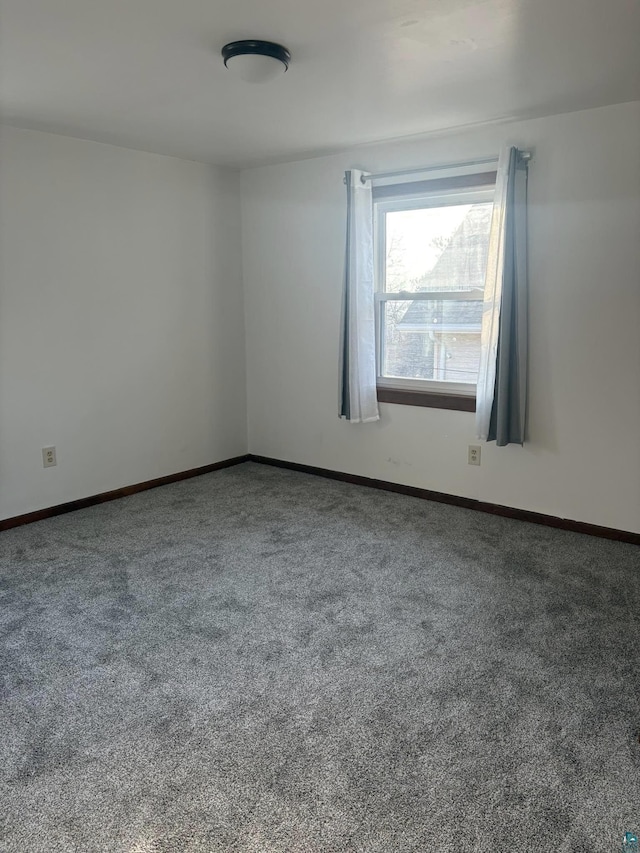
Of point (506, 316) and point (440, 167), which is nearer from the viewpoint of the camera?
point (506, 316)

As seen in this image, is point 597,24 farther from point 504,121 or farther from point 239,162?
point 239,162

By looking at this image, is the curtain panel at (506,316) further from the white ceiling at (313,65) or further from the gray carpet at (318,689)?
the gray carpet at (318,689)

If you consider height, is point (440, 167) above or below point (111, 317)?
above

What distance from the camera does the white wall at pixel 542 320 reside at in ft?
10.8

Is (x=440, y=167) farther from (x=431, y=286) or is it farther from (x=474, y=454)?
(x=474, y=454)

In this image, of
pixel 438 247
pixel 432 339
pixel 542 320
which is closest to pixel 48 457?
Answer: pixel 432 339

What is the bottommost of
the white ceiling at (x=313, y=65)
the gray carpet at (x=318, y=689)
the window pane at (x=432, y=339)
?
the gray carpet at (x=318, y=689)

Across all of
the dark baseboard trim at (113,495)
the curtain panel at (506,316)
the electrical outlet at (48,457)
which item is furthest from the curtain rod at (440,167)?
the electrical outlet at (48,457)

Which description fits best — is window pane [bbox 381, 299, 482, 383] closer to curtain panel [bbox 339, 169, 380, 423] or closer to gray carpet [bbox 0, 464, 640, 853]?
curtain panel [bbox 339, 169, 380, 423]

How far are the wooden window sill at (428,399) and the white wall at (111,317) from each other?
136cm

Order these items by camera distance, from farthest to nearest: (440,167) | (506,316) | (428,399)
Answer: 1. (428,399)
2. (440,167)
3. (506,316)

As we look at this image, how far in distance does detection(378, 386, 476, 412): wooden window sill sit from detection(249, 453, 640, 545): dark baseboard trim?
0.57 m

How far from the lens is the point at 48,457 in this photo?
3.88 meters

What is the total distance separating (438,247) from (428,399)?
95 cm
